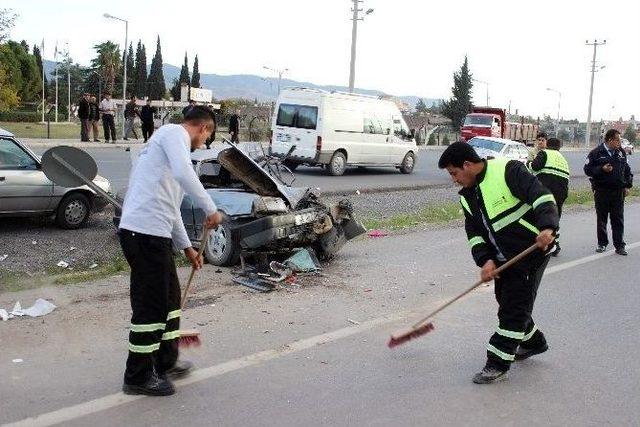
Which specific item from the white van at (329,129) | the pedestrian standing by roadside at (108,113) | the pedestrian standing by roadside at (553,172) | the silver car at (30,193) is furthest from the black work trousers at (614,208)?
the pedestrian standing by roadside at (108,113)

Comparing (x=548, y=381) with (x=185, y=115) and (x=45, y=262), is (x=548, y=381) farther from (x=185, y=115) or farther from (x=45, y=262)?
(x=45, y=262)

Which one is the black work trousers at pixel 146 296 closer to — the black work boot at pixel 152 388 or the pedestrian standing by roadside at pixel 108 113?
the black work boot at pixel 152 388

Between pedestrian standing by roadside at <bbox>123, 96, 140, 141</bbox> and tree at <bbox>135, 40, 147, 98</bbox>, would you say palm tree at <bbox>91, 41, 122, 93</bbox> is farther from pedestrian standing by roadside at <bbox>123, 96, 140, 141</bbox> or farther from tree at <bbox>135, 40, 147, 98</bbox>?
pedestrian standing by roadside at <bbox>123, 96, 140, 141</bbox>

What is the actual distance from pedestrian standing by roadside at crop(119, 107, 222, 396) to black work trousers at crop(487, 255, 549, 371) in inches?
75.5

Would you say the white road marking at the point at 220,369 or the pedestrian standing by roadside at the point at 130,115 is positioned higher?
the pedestrian standing by roadside at the point at 130,115

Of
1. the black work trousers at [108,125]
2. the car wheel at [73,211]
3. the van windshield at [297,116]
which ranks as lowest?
the car wheel at [73,211]

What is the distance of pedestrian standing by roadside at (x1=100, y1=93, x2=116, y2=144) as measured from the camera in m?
24.5

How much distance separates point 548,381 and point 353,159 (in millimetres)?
15959

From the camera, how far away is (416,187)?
18562mm

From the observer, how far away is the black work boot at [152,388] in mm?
4082

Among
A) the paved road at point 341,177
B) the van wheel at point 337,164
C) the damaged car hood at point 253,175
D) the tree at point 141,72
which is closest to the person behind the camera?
the damaged car hood at point 253,175

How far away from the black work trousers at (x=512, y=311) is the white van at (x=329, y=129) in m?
14.8

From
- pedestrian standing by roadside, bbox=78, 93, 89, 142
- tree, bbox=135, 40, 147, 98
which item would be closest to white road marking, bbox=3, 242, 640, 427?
pedestrian standing by roadside, bbox=78, 93, 89, 142

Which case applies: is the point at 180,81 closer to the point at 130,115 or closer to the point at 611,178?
the point at 130,115
